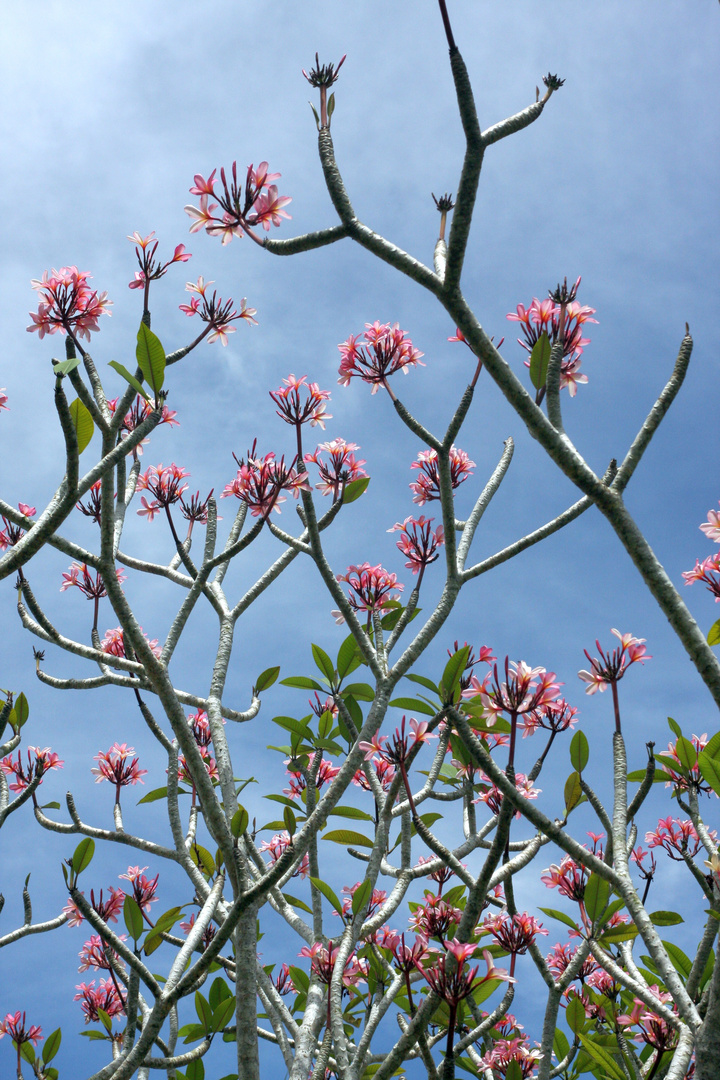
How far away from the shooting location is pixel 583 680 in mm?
3564

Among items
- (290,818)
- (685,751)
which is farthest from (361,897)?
(685,751)

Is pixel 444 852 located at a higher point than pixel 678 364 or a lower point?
lower

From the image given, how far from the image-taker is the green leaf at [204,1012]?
14.8 ft

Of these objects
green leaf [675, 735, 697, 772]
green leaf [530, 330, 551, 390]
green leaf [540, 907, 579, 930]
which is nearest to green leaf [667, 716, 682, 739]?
green leaf [675, 735, 697, 772]

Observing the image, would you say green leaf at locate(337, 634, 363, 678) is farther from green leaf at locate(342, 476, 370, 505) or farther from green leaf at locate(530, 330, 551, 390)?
green leaf at locate(530, 330, 551, 390)

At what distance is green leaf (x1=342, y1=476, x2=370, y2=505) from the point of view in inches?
174

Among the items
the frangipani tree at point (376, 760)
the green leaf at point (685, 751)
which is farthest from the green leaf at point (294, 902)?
the green leaf at point (685, 751)

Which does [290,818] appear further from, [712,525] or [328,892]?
[712,525]

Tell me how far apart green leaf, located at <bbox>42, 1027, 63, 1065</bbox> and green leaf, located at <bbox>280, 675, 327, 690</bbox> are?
117 inches

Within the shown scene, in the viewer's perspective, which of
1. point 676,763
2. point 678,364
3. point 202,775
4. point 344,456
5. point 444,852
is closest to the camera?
point 678,364

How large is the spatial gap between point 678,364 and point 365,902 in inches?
106

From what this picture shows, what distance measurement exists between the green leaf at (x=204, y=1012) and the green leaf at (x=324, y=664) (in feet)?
6.39

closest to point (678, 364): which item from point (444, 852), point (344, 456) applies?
point (444, 852)

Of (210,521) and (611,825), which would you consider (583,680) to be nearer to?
(611,825)
